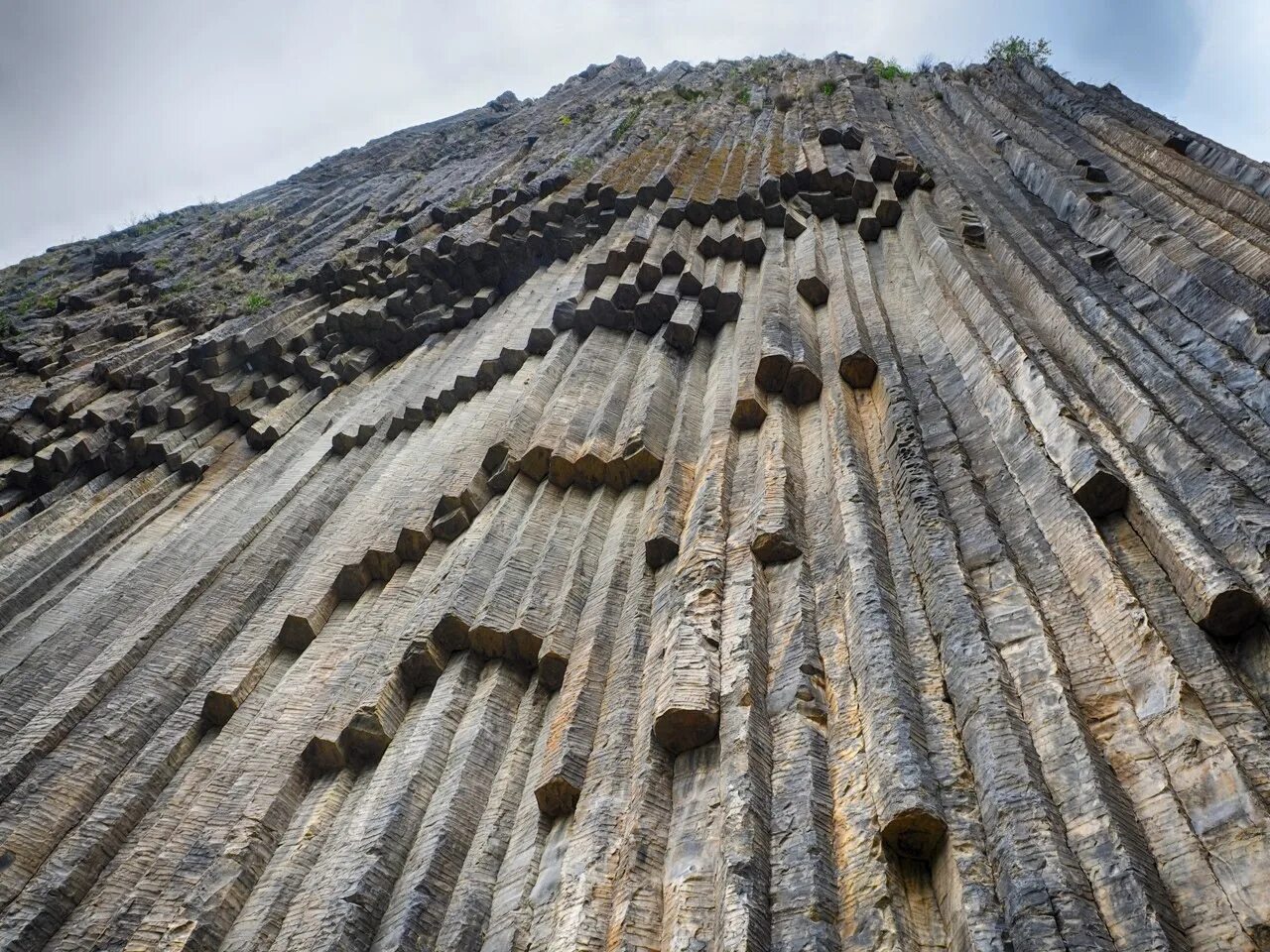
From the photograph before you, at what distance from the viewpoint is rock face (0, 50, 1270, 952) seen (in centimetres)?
241

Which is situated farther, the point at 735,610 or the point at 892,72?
the point at 892,72

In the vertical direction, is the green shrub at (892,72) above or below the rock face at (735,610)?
above

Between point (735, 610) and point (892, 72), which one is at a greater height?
point (892, 72)

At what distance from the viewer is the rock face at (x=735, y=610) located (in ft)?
7.90

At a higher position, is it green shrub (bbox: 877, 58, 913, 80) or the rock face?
green shrub (bbox: 877, 58, 913, 80)

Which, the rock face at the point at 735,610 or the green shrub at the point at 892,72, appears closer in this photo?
the rock face at the point at 735,610

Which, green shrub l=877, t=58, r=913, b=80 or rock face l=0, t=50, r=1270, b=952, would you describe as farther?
green shrub l=877, t=58, r=913, b=80

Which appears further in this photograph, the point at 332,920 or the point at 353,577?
the point at 353,577

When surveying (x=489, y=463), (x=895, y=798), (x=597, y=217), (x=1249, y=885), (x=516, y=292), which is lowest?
(x=1249, y=885)

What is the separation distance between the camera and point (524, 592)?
13.8 ft

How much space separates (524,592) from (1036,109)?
873cm

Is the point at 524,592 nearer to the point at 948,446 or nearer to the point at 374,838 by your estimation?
the point at 374,838

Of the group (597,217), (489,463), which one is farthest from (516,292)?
(489,463)

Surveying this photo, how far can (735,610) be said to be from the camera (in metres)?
3.46
